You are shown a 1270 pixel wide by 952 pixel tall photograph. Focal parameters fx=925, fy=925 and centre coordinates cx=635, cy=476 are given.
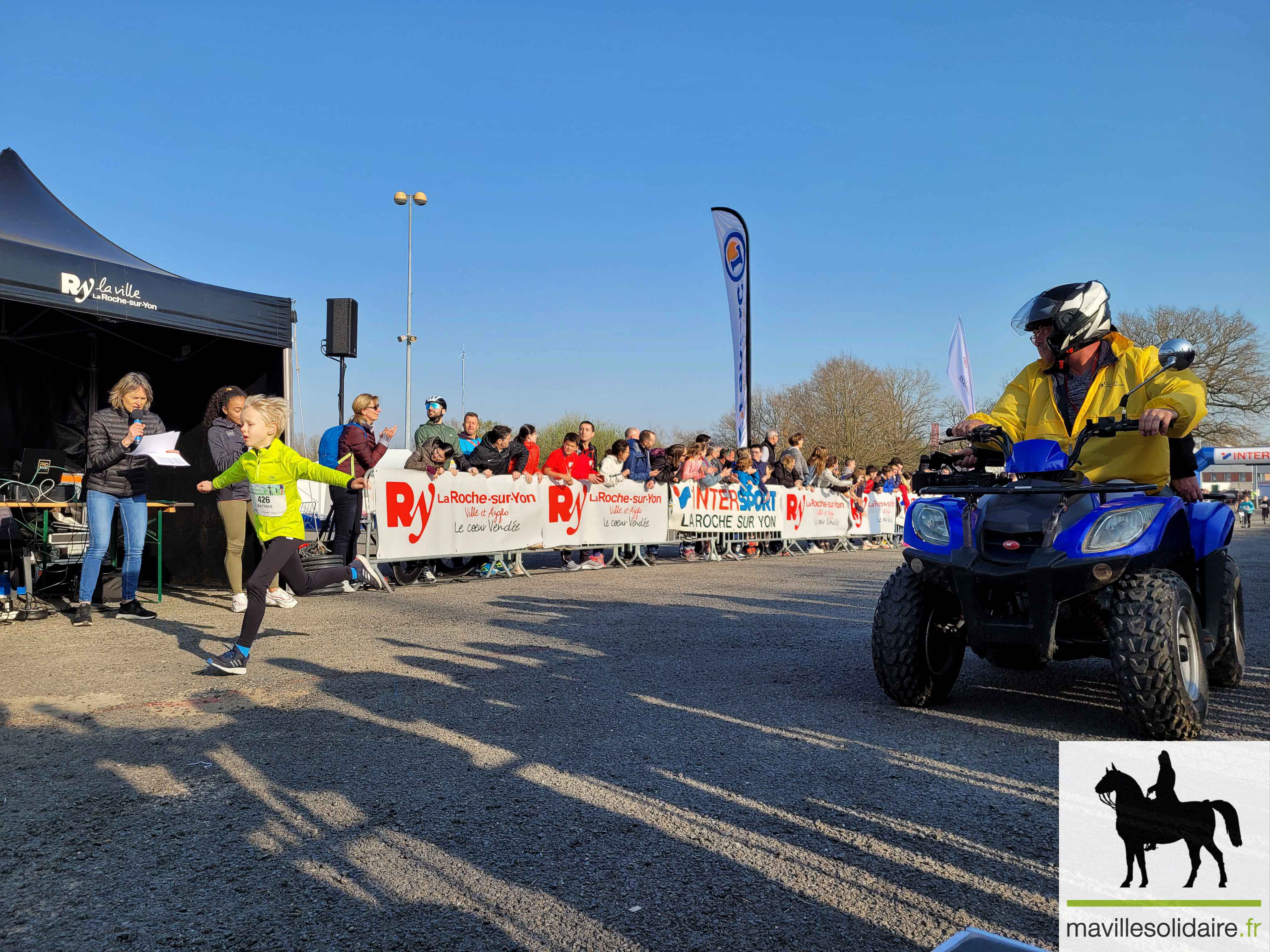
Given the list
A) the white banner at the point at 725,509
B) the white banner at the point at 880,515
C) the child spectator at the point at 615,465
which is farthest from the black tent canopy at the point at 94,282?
the white banner at the point at 880,515

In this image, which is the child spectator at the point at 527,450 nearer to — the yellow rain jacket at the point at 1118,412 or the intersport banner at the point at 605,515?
the intersport banner at the point at 605,515

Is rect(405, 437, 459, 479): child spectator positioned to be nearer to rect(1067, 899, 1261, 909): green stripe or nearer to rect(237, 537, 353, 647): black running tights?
rect(237, 537, 353, 647): black running tights

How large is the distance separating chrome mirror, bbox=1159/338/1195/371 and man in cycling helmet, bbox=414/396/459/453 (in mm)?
9028

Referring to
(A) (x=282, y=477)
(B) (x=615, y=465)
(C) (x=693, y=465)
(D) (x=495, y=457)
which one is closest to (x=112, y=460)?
(A) (x=282, y=477)

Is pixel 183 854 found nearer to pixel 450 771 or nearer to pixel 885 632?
pixel 450 771

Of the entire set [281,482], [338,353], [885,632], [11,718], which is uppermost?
[338,353]

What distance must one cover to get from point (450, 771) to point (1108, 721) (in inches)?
123

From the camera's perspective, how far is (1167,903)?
1.64m

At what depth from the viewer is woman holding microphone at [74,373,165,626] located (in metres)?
7.76

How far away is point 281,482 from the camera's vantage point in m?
6.32

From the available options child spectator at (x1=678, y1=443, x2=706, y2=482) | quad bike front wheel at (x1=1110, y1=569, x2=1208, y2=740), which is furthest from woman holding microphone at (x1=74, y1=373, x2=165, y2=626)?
child spectator at (x1=678, y1=443, x2=706, y2=482)

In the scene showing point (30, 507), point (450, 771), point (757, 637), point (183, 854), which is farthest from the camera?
point (30, 507)

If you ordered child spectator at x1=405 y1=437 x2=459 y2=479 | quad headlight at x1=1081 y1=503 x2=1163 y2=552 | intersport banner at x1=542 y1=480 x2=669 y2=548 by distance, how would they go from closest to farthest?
quad headlight at x1=1081 y1=503 x2=1163 y2=552 → child spectator at x1=405 y1=437 x2=459 y2=479 → intersport banner at x1=542 y1=480 x2=669 y2=548

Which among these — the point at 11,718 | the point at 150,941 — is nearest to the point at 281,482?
the point at 11,718
